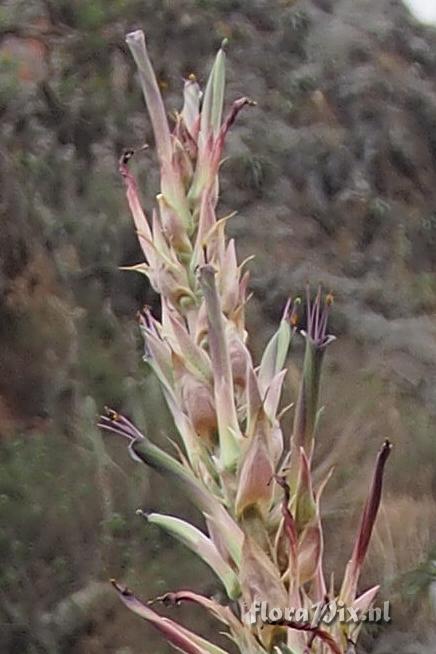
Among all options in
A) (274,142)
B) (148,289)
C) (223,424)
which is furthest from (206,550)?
(274,142)

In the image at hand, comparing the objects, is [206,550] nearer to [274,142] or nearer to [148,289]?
[148,289]

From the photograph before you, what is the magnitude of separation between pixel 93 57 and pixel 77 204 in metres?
1.21

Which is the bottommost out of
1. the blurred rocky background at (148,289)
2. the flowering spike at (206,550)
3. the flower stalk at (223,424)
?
the blurred rocky background at (148,289)

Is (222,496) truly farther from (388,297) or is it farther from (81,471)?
(388,297)

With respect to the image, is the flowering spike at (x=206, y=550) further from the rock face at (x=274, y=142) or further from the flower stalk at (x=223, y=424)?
the rock face at (x=274, y=142)

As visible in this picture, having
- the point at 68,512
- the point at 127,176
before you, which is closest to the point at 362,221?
the point at 68,512

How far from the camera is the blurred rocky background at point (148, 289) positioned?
3828 mm

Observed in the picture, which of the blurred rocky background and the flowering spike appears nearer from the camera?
the flowering spike

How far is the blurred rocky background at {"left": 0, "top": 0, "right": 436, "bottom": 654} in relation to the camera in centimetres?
383

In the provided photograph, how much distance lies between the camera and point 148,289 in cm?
513

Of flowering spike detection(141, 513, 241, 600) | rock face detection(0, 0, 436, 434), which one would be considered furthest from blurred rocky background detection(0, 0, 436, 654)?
flowering spike detection(141, 513, 241, 600)

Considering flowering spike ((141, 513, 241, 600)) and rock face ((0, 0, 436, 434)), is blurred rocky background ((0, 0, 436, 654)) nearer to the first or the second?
rock face ((0, 0, 436, 434))

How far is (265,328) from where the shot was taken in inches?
196

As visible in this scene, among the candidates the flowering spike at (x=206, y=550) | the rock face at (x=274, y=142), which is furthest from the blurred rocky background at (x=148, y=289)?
the flowering spike at (x=206, y=550)
